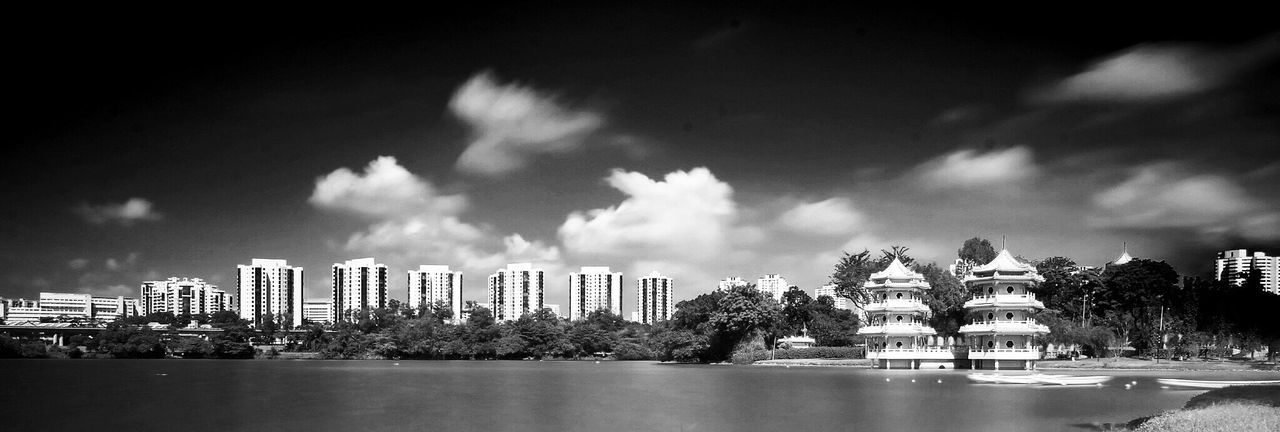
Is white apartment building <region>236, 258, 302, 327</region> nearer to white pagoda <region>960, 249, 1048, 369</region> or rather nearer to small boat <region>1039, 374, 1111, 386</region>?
white pagoda <region>960, 249, 1048, 369</region>

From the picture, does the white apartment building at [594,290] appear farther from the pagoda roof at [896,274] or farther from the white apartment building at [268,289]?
the pagoda roof at [896,274]

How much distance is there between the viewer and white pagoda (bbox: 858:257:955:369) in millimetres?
69375

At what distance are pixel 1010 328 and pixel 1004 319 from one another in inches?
94.2

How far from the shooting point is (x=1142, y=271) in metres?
71.2

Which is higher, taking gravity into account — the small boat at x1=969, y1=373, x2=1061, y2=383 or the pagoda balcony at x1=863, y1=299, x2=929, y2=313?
the pagoda balcony at x1=863, y1=299, x2=929, y2=313

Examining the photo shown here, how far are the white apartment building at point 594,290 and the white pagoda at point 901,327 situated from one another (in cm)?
11396

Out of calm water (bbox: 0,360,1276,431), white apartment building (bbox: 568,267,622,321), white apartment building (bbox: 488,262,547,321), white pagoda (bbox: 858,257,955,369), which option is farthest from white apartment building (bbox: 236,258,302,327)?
white pagoda (bbox: 858,257,955,369)

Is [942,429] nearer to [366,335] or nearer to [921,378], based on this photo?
[921,378]

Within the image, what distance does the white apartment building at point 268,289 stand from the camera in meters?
186

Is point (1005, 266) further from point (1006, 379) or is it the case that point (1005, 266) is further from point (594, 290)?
point (594, 290)

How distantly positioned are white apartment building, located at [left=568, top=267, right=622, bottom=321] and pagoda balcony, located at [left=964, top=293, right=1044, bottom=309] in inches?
4671

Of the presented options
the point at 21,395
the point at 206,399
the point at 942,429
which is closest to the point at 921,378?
the point at 942,429

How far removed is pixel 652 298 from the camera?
625ft

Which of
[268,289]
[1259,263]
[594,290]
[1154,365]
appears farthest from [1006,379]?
[268,289]
